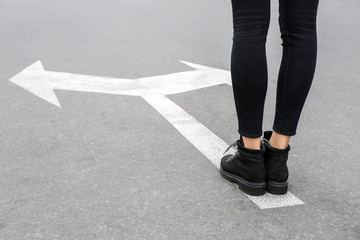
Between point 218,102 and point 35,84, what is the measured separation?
1.52 meters

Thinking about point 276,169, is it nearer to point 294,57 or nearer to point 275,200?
point 275,200

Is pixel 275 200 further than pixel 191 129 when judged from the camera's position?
No

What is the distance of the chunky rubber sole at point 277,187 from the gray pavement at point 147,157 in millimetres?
98

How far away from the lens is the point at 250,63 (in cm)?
236

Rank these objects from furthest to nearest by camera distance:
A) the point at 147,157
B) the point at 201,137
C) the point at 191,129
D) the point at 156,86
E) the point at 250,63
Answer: the point at 156,86 < the point at 191,129 < the point at 201,137 < the point at 147,157 < the point at 250,63

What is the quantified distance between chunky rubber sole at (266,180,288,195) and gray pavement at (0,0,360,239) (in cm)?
10

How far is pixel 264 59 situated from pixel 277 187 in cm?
63

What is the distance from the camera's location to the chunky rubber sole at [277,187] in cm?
254

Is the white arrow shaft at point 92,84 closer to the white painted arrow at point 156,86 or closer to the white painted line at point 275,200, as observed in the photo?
the white painted arrow at point 156,86

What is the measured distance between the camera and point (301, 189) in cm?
263

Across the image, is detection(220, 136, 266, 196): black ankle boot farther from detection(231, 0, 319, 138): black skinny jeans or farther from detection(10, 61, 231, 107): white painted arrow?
detection(10, 61, 231, 107): white painted arrow

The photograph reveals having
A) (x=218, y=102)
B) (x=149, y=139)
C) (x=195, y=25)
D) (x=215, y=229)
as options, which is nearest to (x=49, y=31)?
(x=195, y=25)

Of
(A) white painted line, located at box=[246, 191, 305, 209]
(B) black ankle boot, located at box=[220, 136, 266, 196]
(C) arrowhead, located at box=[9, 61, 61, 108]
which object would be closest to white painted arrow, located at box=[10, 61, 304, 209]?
(C) arrowhead, located at box=[9, 61, 61, 108]

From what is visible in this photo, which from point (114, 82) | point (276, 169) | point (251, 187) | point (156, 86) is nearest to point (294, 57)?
point (276, 169)
